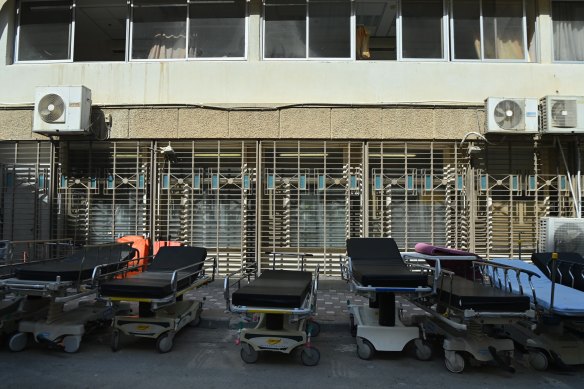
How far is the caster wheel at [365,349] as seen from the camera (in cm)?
567

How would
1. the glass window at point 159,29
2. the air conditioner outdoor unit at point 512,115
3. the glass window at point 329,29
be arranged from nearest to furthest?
the air conditioner outdoor unit at point 512,115 < the glass window at point 329,29 < the glass window at point 159,29

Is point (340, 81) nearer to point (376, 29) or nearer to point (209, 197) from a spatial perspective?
point (376, 29)

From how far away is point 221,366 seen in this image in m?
5.49

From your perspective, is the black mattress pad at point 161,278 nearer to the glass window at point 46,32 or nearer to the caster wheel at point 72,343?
the caster wheel at point 72,343

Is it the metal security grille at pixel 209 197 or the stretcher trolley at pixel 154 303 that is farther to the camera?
the metal security grille at pixel 209 197

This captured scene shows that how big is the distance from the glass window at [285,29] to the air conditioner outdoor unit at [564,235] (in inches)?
255

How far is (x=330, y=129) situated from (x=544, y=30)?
5.49 m

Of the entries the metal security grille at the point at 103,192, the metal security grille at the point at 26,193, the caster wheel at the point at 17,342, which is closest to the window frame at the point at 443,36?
the metal security grille at the point at 103,192

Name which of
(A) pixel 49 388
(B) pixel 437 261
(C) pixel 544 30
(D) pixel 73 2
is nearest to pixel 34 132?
(D) pixel 73 2

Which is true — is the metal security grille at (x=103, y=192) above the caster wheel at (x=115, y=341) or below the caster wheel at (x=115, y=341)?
above

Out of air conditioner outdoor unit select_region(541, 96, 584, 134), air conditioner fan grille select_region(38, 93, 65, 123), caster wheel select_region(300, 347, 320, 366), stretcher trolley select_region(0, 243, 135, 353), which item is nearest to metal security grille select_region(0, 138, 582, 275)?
air conditioner outdoor unit select_region(541, 96, 584, 134)

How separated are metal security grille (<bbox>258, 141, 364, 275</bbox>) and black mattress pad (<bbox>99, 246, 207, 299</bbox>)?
3208 millimetres

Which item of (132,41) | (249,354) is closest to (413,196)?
(249,354)

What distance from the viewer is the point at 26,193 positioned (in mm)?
10852
